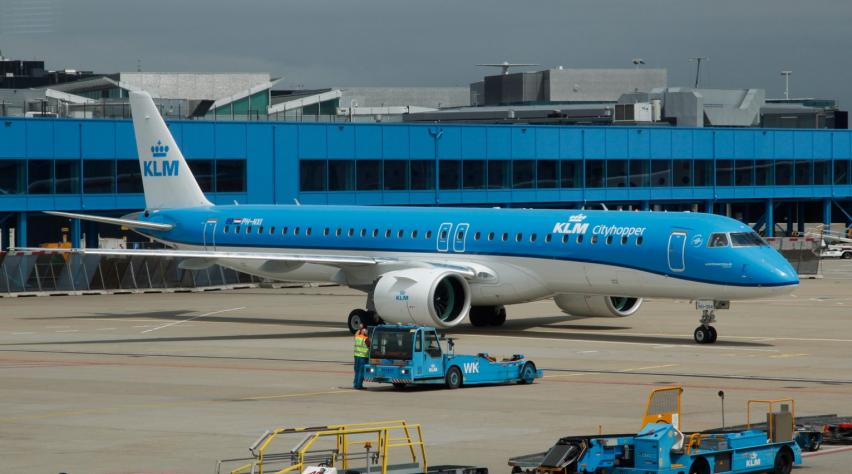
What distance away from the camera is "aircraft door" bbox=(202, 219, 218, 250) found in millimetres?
56938

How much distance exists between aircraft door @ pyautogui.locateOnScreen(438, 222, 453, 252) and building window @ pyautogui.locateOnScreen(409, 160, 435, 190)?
3769 cm

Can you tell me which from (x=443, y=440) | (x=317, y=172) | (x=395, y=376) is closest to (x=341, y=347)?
(x=395, y=376)

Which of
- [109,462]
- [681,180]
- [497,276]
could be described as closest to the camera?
[109,462]

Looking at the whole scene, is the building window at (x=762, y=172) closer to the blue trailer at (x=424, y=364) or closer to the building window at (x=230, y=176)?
the building window at (x=230, y=176)

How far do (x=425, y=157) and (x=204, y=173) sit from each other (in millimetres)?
15020

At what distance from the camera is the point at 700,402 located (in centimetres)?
3130

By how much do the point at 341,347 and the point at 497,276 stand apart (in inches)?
264

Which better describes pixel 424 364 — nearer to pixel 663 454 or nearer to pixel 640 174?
pixel 663 454

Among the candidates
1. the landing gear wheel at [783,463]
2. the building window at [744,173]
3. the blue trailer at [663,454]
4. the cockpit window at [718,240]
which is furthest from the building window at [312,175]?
the landing gear wheel at [783,463]

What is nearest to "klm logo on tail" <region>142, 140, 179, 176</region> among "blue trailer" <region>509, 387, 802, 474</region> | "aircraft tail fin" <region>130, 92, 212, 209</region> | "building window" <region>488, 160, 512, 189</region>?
"aircraft tail fin" <region>130, 92, 212, 209</region>

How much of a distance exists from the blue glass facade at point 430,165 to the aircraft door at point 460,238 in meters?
32.2

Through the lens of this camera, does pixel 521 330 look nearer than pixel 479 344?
No

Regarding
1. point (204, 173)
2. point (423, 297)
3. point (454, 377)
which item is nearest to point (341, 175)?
point (204, 173)

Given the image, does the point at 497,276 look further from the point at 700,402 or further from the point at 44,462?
the point at 44,462
